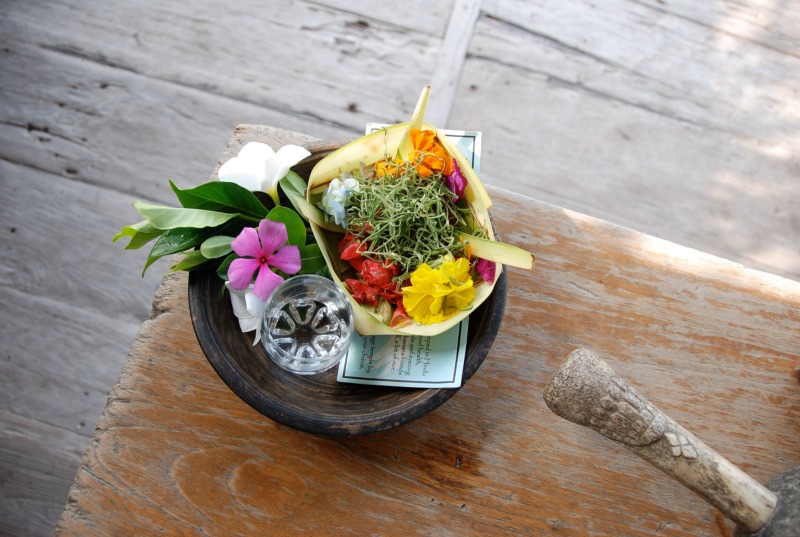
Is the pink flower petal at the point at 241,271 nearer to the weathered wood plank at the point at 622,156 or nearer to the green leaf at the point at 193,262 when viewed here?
the green leaf at the point at 193,262

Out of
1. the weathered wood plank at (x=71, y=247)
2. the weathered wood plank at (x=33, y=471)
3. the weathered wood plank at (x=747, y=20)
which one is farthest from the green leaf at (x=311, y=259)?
the weathered wood plank at (x=747, y=20)

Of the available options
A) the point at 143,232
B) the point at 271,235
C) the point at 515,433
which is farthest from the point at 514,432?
the point at 143,232

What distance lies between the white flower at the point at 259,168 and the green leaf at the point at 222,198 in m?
0.02

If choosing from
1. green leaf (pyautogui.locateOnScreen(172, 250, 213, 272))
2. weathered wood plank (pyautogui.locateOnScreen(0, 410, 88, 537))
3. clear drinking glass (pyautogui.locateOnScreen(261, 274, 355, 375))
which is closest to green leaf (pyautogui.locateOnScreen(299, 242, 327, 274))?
clear drinking glass (pyautogui.locateOnScreen(261, 274, 355, 375))

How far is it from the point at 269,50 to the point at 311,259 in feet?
2.87

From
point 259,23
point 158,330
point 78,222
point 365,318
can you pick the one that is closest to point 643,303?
point 365,318

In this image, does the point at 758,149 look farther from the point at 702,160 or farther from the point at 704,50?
the point at 704,50

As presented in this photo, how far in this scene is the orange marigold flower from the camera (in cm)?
77

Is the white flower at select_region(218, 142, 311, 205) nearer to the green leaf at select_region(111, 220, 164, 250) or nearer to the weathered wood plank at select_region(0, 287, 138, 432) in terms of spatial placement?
the green leaf at select_region(111, 220, 164, 250)

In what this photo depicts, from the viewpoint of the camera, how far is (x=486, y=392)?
88cm

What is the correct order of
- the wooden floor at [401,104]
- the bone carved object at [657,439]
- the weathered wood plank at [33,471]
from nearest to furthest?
the bone carved object at [657,439] → the weathered wood plank at [33,471] → the wooden floor at [401,104]

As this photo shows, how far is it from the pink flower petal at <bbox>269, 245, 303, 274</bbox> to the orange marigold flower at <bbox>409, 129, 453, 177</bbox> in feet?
0.58

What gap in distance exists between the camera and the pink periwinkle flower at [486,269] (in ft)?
2.48

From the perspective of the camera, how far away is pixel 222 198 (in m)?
0.76
